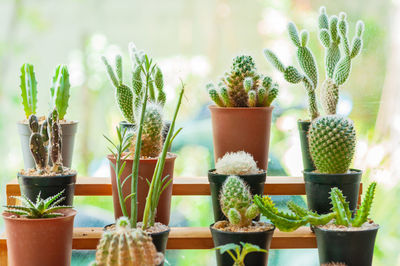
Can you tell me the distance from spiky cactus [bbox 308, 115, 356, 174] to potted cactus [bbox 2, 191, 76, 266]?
2.31 ft

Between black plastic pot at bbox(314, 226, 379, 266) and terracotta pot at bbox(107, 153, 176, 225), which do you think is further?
terracotta pot at bbox(107, 153, 176, 225)

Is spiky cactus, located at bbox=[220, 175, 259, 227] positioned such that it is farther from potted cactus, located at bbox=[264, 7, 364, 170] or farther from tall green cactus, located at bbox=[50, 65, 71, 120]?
tall green cactus, located at bbox=[50, 65, 71, 120]

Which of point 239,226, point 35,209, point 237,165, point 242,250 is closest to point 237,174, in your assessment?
point 237,165

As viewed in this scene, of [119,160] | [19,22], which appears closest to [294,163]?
[119,160]

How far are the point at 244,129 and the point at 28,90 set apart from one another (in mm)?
724

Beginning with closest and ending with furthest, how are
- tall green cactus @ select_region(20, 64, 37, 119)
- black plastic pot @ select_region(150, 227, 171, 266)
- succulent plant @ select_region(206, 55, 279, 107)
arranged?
1. black plastic pot @ select_region(150, 227, 171, 266)
2. succulent plant @ select_region(206, 55, 279, 107)
3. tall green cactus @ select_region(20, 64, 37, 119)

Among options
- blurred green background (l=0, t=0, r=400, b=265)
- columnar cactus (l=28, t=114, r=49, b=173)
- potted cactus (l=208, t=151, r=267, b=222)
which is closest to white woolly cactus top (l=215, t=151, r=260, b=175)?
potted cactus (l=208, t=151, r=267, b=222)

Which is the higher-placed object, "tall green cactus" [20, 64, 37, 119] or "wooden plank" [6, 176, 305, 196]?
"tall green cactus" [20, 64, 37, 119]

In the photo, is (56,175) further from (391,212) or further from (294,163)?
(391,212)

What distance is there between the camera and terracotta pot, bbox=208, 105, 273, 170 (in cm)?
161

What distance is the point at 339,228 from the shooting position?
4.48 ft

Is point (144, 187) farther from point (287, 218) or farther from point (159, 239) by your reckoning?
point (287, 218)

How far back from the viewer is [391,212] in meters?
2.42

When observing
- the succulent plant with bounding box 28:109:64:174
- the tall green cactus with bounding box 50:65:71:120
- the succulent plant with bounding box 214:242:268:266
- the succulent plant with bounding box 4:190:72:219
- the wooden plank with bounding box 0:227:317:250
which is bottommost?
the wooden plank with bounding box 0:227:317:250
